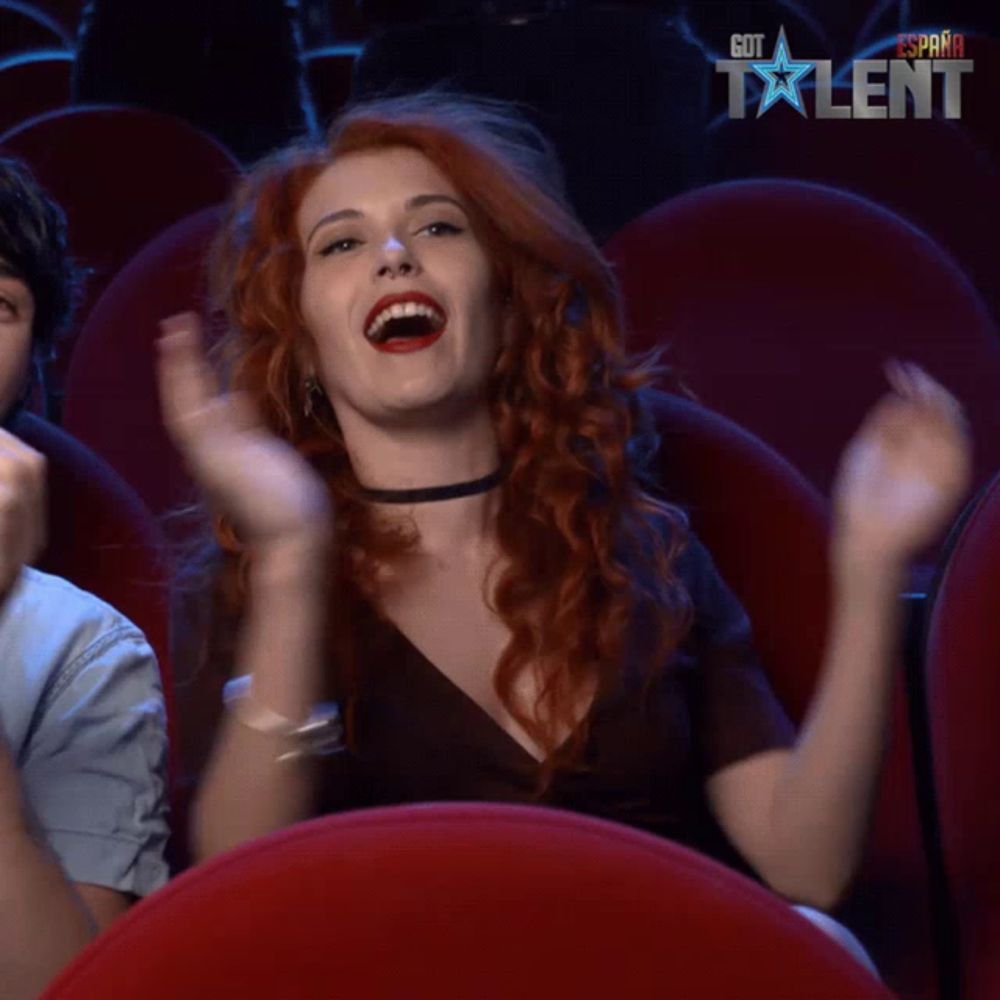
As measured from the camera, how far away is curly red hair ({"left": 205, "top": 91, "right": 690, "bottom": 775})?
0.77 m

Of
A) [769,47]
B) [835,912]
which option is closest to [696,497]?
[835,912]

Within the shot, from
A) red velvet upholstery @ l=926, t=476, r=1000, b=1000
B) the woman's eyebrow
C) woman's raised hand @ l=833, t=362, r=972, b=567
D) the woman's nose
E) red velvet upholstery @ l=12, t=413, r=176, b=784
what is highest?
the woman's eyebrow

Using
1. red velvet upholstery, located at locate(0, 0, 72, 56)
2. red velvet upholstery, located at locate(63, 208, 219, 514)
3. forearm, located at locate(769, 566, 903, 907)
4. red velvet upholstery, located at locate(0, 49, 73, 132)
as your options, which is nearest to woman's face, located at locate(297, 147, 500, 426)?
forearm, located at locate(769, 566, 903, 907)

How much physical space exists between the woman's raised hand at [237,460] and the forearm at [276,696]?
0.01 metres

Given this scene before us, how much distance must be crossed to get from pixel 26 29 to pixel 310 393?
1913mm

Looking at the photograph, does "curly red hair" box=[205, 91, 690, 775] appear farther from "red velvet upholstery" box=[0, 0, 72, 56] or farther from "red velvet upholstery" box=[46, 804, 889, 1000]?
"red velvet upholstery" box=[0, 0, 72, 56]

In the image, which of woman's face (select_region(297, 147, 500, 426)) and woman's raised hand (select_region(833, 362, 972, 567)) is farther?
woman's face (select_region(297, 147, 500, 426))

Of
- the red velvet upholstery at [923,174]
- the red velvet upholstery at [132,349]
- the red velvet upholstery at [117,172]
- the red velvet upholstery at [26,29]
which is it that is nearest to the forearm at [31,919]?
the red velvet upholstery at [132,349]

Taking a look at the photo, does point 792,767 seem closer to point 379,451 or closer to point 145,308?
point 379,451

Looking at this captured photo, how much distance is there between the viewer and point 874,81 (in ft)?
6.13

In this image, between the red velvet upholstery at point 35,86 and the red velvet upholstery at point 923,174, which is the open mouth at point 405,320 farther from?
the red velvet upholstery at point 35,86

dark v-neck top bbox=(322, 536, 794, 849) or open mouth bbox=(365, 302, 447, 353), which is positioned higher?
open mouth bbox=(365, 302, 447, 353)

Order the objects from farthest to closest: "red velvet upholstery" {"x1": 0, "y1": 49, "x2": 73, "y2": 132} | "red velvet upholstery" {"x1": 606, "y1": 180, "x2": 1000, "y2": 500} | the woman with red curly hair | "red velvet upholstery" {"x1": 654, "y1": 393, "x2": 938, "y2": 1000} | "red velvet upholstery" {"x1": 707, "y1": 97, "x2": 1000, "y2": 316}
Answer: "red velvet upholstery" {"x1": 0, "y1": 49, "x2": 73, "y2": 132}
"red velvet upholstery" {"x1": 707, "y1": 97, "x2": 1000, "y2": 316}
"red velvet upholstery" {"x1": 606, "y1": 180, "x2": 1000, "y2": 500}
"red velvet upholstery" {"x1": 654, "y1": 393, "x2": 938, "y2": 1000}
the woman with red curly hair

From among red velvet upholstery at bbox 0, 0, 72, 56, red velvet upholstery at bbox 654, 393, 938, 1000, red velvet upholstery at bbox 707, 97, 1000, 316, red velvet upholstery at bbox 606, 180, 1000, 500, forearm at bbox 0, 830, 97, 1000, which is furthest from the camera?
red velvet upholstery at bbox 0, 0, 72, 56
